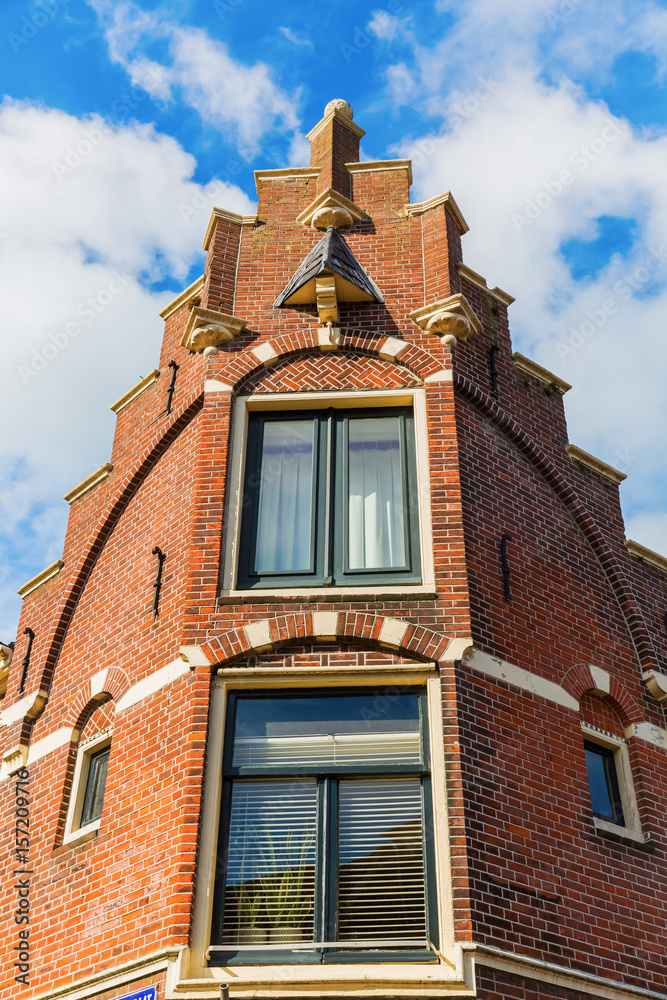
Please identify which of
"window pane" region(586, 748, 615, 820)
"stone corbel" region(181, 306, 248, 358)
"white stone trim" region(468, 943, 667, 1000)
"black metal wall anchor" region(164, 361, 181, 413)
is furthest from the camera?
"black metal wall anchor" region(164, 361, 181, 413)

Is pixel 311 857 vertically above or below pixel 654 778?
below

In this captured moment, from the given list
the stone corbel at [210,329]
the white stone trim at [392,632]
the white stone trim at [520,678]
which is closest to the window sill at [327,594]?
the white stone trim at [392,632]

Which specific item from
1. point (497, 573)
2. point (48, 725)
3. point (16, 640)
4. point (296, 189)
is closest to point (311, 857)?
point (497, 573)

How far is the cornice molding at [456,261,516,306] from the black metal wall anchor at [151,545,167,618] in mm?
4984

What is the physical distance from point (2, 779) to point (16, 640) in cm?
185

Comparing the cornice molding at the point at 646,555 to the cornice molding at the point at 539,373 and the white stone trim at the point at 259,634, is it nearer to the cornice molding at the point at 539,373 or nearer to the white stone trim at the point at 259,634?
the cornice molding at the point at 539,373

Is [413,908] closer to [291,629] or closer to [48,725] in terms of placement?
[291,629]

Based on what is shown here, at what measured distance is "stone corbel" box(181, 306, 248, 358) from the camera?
12.1 m

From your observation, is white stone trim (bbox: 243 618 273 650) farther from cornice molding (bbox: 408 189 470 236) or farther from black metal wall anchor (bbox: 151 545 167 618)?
cornice molding (bbox: 408 189 470 236)

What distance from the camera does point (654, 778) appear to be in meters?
11.1

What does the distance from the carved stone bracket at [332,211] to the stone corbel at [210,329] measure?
1851mm

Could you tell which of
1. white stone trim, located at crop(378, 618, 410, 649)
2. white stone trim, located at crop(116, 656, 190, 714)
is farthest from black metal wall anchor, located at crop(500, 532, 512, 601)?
white stone trim, located at crop(116, 656, 190, 714)

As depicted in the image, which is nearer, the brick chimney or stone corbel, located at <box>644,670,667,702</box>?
stone corbel, located at <box>644,670,667,702</box>

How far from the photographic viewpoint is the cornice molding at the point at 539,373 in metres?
13.2
